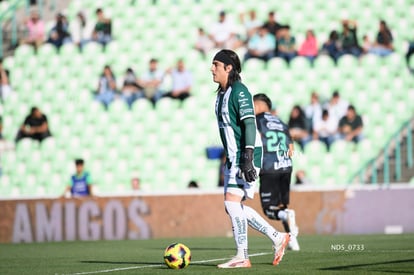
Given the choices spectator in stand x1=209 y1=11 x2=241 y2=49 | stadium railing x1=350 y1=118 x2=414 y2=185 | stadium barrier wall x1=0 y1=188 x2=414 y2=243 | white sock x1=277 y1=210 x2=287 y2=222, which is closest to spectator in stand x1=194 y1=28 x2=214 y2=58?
spectator in stand x1=209 y1=11 x2=241 y2=49

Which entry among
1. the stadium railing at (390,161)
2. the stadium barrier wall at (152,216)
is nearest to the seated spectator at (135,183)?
the stadium barrier wall at (152,216)

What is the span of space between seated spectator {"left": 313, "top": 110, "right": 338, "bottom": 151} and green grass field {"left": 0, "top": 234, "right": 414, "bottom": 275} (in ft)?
15.5

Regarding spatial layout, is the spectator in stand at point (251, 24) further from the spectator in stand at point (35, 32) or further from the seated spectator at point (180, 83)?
the spectator in stand at point (35, 32)

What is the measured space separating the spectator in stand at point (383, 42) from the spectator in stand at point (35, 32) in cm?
867

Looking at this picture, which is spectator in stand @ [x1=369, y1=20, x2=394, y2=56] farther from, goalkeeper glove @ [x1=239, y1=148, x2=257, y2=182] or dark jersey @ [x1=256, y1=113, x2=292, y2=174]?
goalkeeper glove @ [x1=239, y1=148, x2=257, y2=182]

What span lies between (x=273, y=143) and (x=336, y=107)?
8195mm

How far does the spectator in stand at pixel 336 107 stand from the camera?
843 inches

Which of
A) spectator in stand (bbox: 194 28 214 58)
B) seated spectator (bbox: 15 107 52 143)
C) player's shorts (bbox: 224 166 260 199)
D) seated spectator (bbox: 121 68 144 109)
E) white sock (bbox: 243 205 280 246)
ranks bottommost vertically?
white sock (bbox: 243 205 280 246)

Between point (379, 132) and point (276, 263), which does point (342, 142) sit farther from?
point (276, 263)

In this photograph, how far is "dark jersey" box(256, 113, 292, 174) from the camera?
13594 millimetres

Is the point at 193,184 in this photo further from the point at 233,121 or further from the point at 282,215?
the point at 233,121

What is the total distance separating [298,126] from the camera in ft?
69.6

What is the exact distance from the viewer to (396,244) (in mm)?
13953

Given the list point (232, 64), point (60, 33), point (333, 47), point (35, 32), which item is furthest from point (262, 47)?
point (232, 64)
